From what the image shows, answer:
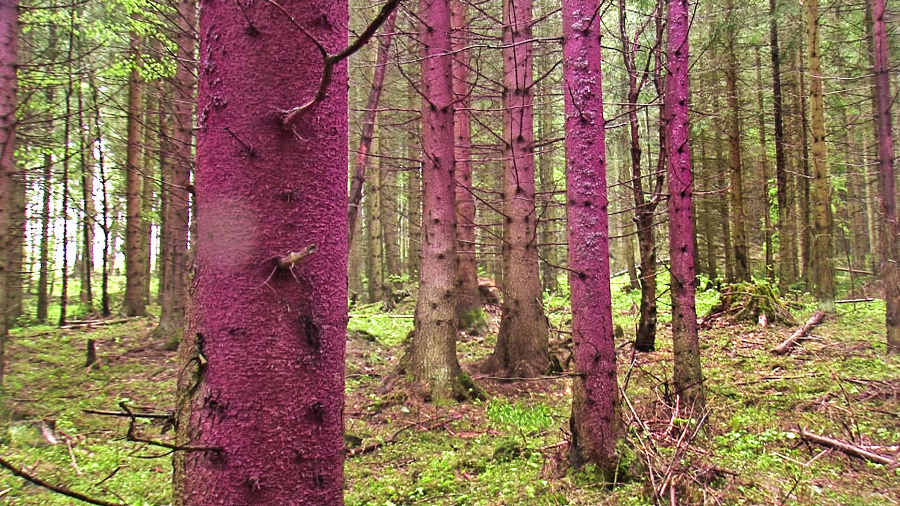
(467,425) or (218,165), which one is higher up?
(218,165)

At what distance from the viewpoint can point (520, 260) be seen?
28.0 ft

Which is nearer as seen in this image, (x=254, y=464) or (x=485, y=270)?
Result: (x=254, y=464)

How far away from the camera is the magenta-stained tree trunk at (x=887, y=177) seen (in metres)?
8.70

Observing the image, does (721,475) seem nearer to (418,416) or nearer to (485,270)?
(418,416)

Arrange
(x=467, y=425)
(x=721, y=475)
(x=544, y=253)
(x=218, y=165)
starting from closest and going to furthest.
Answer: (x=218, y=165) → (x=721, y=475) → (x=467, y=425) → (x=544, y=253)

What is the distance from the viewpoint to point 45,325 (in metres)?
14.0

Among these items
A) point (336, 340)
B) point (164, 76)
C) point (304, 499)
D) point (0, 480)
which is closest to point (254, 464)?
point (304, 499)

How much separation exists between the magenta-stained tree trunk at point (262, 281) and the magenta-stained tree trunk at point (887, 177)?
33.2 feet

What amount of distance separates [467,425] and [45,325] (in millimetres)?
13453

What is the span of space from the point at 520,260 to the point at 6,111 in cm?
729

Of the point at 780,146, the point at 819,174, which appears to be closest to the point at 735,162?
the point at 780,146

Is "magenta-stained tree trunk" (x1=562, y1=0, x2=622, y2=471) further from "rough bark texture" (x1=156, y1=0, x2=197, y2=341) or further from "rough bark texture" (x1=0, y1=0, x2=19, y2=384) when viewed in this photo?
"rough bark texture" (x1=156, y1=0, x2=197, y2=341)

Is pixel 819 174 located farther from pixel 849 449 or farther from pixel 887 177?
pixel 849 449

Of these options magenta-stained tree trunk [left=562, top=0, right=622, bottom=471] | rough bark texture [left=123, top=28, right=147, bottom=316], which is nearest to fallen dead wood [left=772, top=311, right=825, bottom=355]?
magenta-stained tree trunk [left=562, top=0, right=622, bottom=471]
